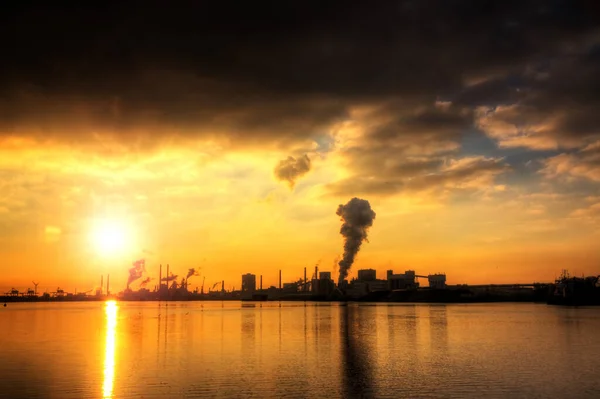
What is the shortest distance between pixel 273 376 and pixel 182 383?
769 centimetres

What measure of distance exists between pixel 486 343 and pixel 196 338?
42.3 meters

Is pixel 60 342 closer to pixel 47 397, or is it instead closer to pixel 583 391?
pixel 47 397

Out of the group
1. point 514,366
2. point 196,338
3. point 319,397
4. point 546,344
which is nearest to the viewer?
point 319,397

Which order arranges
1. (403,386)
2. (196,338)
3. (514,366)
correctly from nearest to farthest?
(403,386) < (514,366) < (196,338)

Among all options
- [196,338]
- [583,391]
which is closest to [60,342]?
[196,338]

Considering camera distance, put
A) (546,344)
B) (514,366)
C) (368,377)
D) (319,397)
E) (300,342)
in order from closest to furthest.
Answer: (319,397) < (368,377) < (514,366) < (546,344) < (300,342)

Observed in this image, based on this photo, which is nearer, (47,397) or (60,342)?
(47,397)

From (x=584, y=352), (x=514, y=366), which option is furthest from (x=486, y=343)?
(x=514, y=366)

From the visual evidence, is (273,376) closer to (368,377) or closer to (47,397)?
(368,377)

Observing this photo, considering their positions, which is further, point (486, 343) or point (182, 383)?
point (486, 343)

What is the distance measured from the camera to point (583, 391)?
37562 mm

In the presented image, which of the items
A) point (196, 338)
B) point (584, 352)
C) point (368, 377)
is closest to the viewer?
point (368, 377)

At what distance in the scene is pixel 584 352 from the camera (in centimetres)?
5922

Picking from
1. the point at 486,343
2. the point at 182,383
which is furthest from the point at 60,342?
the point at 486,343
